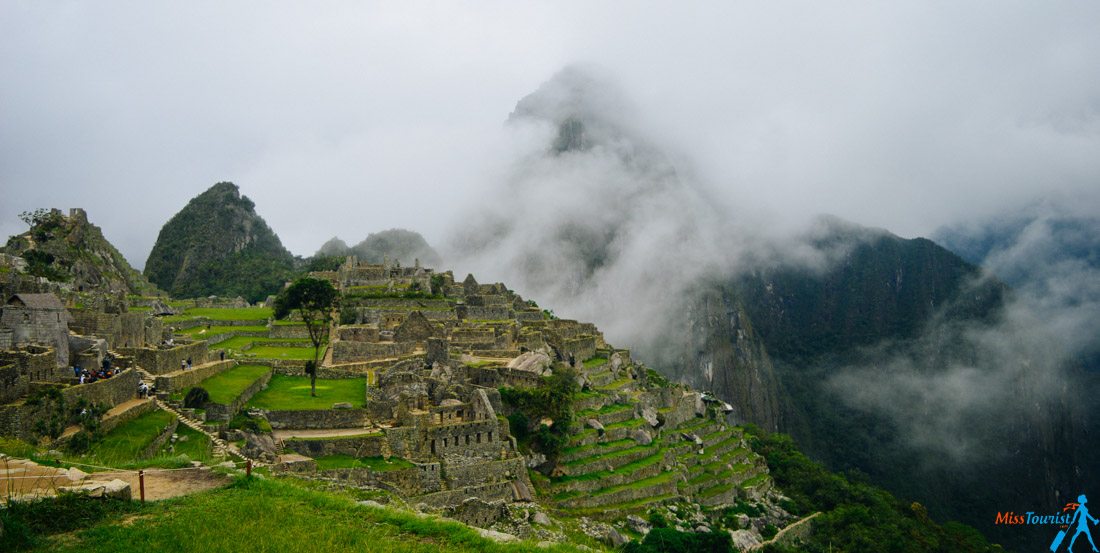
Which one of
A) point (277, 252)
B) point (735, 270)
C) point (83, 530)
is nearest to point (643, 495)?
point (83, 530)

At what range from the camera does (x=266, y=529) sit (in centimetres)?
942

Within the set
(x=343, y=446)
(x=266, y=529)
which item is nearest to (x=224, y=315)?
(x=343, y=446)

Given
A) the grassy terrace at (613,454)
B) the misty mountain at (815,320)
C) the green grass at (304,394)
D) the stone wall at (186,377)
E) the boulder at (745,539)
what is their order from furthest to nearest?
the misty mountain at (815,320), the boulder at (745,539), the grassy terrace at (613,454), the green grass at (304,394), the stone wall at (186,377)

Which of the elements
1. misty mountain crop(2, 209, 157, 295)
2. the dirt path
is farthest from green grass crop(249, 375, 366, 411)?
misty mountain crop(2, 209, 157, 295)

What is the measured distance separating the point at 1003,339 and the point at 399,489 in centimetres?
14912

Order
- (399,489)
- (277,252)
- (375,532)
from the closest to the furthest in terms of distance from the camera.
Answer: (375,532)
(399,489)
(277,252)

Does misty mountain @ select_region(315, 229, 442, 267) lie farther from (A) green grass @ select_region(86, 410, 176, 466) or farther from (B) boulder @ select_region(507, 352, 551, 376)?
(A) green grass @ select_region(86, 410, 176, 466)

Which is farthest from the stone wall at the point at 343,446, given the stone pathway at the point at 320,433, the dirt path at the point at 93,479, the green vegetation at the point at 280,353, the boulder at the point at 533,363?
the green vegetation at the point at 280,353

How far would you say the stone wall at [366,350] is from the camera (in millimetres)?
33031

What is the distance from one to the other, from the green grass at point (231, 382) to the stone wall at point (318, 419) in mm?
1594

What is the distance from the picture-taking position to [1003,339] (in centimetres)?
13538

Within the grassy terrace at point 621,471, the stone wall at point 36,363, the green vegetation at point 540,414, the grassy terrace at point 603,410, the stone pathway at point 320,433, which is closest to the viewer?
the stone wall at point 36,363

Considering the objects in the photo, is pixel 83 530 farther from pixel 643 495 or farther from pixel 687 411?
pixel 687 411

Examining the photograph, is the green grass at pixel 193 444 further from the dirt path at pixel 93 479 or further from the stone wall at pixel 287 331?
the stone wall at pixel 287 331
